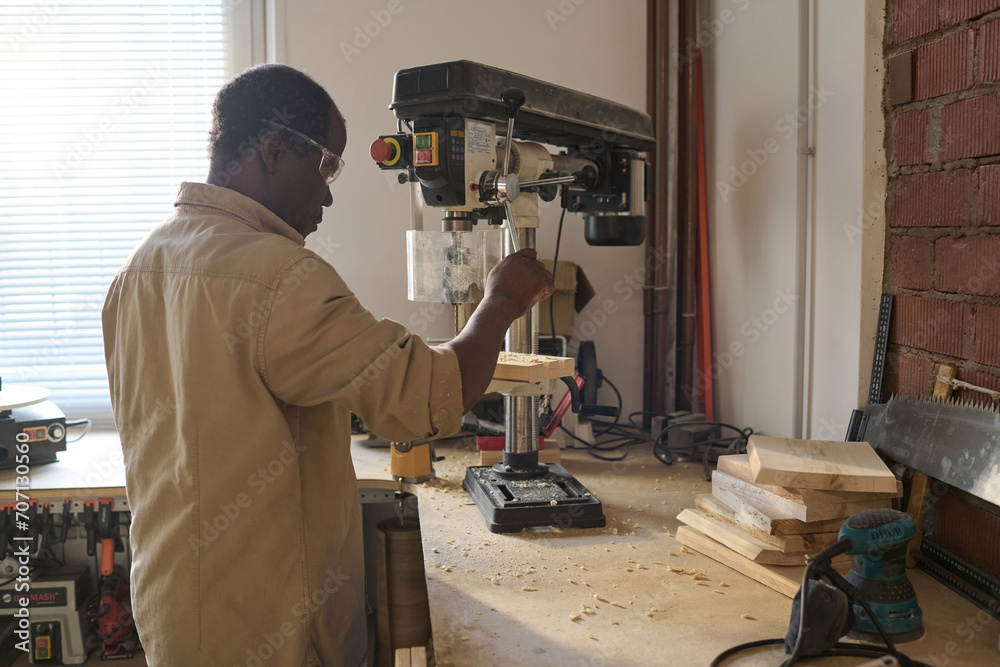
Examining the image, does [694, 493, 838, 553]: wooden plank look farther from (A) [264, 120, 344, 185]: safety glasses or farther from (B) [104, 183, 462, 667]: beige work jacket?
(A) [264, 120, 344, 185]: safety glasses

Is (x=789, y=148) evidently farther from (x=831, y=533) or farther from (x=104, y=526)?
(x=104, y=526)

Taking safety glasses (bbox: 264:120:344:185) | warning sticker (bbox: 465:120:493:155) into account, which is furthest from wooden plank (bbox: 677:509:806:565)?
safety glasses (bbox: 264:120:344:185)

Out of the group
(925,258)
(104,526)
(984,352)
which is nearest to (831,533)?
(984,352)

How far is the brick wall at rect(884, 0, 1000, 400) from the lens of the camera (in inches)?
47.3

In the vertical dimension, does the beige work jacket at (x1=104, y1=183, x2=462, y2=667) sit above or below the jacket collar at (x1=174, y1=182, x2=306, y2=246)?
below

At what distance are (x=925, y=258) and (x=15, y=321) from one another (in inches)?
110

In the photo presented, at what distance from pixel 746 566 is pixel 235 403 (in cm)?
86

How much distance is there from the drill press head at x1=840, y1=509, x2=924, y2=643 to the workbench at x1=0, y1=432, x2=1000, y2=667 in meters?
0.03

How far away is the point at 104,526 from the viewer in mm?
2098

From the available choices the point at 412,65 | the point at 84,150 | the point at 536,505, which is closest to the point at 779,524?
the point at 536,505

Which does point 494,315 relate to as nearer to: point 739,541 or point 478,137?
point 478,137

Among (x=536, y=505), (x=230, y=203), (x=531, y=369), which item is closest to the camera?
(x=230, y=203)

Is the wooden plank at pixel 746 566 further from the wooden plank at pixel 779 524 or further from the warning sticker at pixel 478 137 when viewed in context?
the warning sticker at pixel 478 137

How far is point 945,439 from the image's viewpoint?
1214 mm
